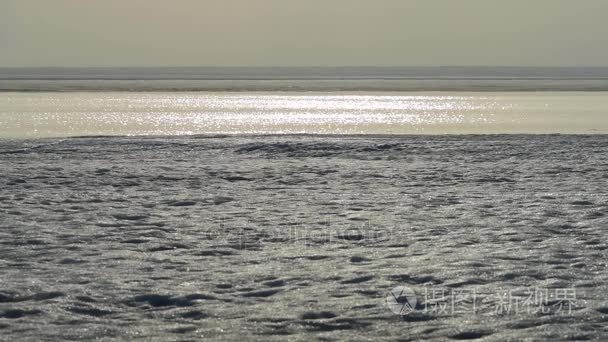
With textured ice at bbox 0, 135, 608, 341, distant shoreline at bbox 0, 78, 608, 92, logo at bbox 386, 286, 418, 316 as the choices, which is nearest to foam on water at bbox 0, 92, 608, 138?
textured ice at bbox 0, 135, 608, 341

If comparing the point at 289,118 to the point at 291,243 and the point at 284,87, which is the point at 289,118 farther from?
the point at 284,87

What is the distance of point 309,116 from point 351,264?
20.8m

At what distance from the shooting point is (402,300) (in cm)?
680

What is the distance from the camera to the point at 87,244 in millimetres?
8828

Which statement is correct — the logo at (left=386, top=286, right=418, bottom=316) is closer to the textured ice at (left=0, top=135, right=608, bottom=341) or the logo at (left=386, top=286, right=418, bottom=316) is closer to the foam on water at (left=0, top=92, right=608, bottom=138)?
the textured ice at (left=0, top=135, right=608, bottom=341)

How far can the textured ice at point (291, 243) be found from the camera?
6352 millimetres

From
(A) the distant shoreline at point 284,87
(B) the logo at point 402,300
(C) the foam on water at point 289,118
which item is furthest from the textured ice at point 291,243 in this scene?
(A) the distant shoreline at point 284,87

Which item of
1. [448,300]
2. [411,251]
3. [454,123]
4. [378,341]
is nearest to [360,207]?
[411,251]

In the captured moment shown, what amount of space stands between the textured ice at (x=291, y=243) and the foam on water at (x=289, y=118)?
6781mm

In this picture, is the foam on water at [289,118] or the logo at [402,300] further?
the foam on water at [289,118]

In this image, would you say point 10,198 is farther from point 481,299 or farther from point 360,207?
point 481,299

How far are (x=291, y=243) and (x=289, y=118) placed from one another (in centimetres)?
1896

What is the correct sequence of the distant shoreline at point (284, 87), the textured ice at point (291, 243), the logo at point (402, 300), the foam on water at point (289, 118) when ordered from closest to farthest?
1. the textured ice at point (291, 243)
2. the logo at point (402, 300)
3. the foam on water at point (289, 118)
4. the distant shoreline at point (284, 87)

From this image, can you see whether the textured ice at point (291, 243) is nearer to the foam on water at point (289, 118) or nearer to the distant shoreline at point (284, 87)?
the foam on water at point (289, 118)
